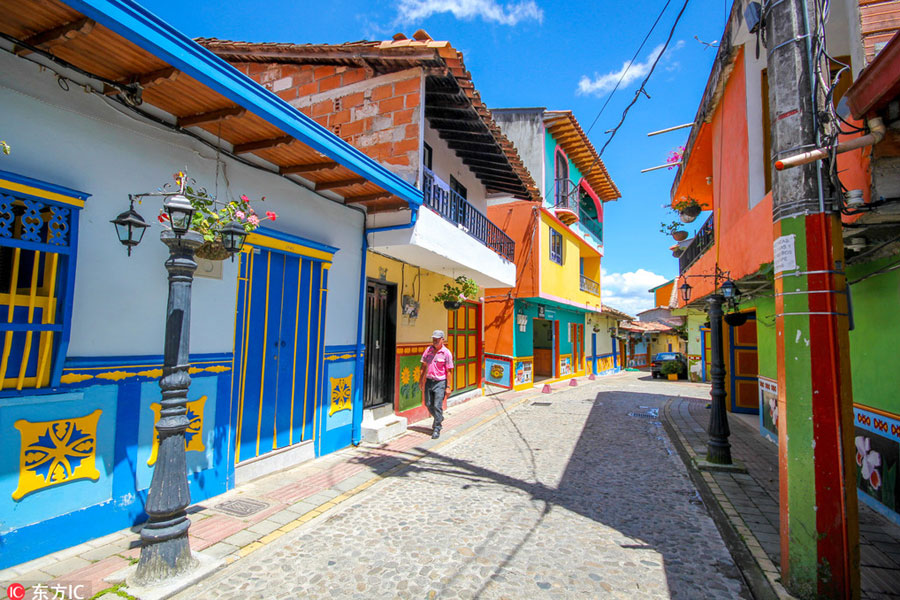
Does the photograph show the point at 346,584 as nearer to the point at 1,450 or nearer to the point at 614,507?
the point at 1,450

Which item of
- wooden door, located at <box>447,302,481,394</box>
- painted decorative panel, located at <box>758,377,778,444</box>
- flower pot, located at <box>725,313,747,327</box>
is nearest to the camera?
painted decorative panel, located at <box>758,377,778,444</box>

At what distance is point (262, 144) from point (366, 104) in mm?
3381

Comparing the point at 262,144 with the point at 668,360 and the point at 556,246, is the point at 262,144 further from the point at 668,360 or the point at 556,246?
the point at 668,360

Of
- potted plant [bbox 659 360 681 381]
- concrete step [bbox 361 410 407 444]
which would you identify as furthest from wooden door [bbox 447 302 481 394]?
potted plant [bbox 659 360 681 381]

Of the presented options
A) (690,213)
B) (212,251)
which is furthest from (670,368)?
(212,251)

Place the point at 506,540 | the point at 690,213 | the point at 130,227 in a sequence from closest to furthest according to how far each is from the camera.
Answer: the point at 130,227 < the point at 506,540 < the point at 690,213

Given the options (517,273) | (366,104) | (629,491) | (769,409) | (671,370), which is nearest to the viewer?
(629,491)

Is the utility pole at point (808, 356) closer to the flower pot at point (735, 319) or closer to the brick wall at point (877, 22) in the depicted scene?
the brick wall at point (877, 22)

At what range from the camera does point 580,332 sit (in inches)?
904

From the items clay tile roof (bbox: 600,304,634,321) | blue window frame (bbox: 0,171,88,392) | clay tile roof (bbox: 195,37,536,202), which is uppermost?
clay tile roof (bbox: 195,37,536,202)

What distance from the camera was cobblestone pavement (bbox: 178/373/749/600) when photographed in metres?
3.42

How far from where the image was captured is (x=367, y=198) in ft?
23.4

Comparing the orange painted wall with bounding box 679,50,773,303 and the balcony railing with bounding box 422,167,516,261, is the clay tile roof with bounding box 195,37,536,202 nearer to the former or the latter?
the balcony railing with bounding box 422,167,516,261

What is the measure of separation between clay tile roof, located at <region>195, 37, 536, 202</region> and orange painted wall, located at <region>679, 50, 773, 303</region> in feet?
13.4
